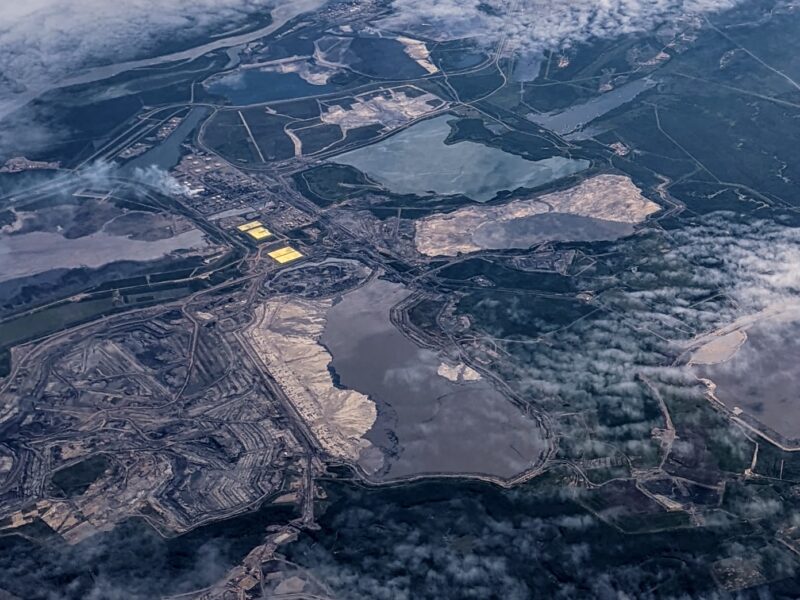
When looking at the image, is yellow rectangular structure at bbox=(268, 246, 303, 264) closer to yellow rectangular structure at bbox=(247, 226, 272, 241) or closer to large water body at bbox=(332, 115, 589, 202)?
yellow rectangular structure at bbox=(247, 226, 272, 241)

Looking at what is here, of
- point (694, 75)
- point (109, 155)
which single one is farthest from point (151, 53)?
point (694, 75)

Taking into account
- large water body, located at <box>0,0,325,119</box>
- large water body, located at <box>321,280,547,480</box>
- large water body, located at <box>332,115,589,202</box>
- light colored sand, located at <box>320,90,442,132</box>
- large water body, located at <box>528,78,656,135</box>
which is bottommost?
large water body, located at <box>321,280,547,480</box>

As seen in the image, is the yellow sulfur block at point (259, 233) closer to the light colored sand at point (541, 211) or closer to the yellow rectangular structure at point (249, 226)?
the yellow rectangular structure at point (249, 226)

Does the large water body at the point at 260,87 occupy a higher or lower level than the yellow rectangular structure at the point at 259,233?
higher

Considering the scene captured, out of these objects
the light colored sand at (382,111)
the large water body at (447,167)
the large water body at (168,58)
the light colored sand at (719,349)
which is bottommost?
the light colored sand at (719,349)

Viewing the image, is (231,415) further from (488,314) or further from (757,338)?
(757,338)

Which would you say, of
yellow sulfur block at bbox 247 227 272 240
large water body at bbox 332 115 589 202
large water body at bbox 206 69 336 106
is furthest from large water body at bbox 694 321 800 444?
large water body at bbox 206 69 336 106

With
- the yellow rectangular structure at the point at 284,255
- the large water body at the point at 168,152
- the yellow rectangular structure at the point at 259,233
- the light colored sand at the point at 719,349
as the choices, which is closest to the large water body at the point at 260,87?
the large water body at the point at 168,152
